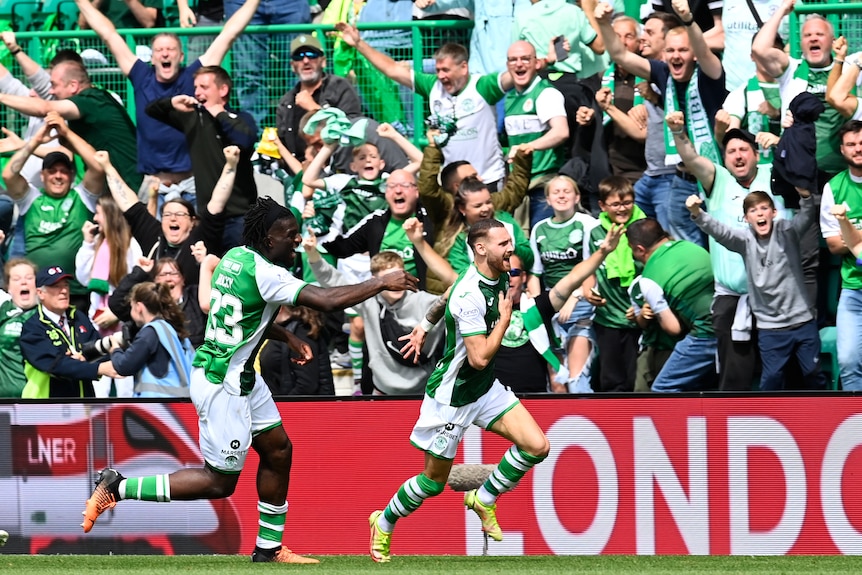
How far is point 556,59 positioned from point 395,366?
138 inches

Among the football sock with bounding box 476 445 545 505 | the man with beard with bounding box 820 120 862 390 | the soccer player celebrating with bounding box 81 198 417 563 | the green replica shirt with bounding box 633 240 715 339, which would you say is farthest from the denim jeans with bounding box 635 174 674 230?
the soccer player celebrating with bounding box 81 198 417 563

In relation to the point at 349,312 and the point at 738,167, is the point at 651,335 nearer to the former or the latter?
the point at 738,167

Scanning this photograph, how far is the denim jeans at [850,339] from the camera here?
10328 mm

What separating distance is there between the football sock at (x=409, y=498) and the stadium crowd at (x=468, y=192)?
1.48 metres

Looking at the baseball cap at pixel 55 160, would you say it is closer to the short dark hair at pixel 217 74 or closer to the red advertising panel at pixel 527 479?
the short dark hair at pixel 217 74

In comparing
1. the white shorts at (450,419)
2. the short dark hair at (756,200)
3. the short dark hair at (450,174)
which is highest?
the short dark hair at (450,174)

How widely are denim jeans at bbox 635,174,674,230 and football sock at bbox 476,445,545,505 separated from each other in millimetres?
3494

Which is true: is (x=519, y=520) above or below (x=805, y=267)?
below

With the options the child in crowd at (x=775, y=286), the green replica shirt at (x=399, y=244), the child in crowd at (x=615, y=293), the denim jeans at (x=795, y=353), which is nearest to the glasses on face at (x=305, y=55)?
the green replica shirt at (x=399, y=244)

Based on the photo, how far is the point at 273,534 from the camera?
8.95 meters

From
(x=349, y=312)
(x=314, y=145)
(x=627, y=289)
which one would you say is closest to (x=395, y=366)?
(x=349, y=312)

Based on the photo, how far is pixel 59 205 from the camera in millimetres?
13141

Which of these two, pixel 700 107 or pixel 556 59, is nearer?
pixel 700 107

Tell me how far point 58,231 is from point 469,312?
5.58 m
